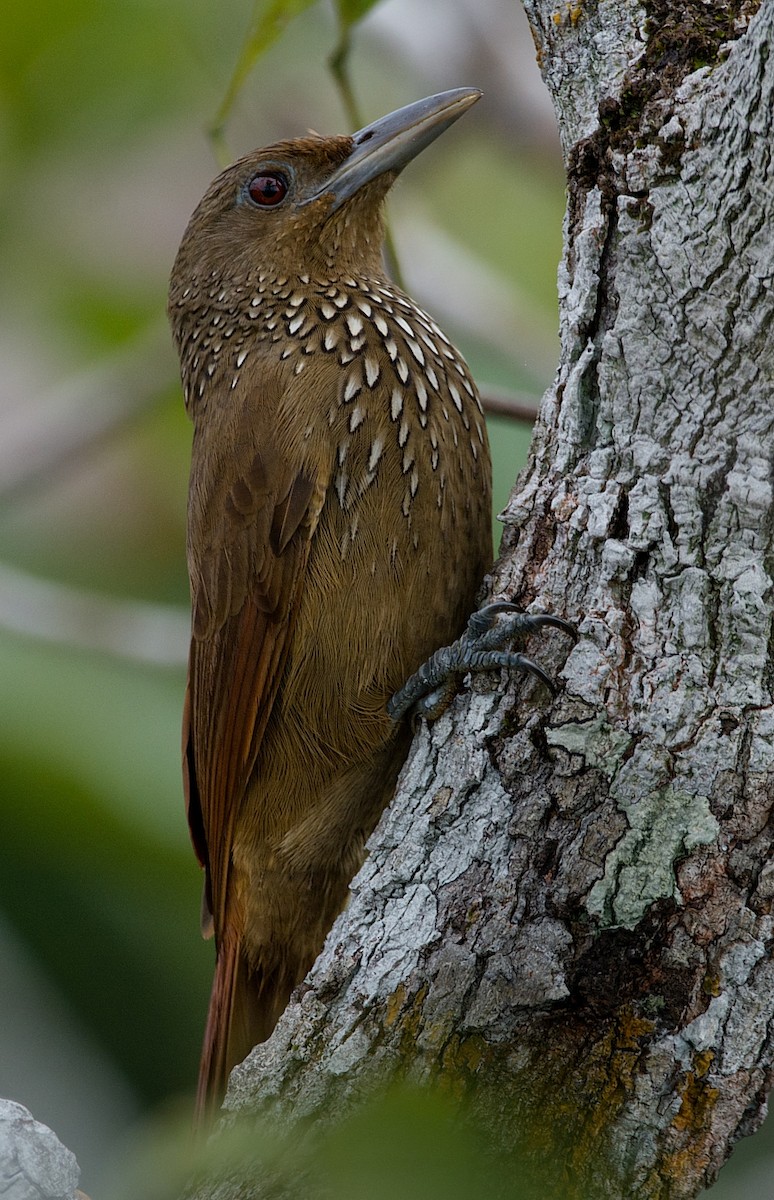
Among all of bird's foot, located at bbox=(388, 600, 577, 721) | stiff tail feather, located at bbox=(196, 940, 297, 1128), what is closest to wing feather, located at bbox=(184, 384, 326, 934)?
stiff tail feather, located at bbox=(196, 940, 297, 1128)

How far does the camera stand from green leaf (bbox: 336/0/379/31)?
2879 mm

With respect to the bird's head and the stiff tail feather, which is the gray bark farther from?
the bird's head

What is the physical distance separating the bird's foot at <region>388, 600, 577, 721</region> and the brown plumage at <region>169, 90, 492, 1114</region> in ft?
0.36

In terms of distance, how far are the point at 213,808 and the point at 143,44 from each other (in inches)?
78.6

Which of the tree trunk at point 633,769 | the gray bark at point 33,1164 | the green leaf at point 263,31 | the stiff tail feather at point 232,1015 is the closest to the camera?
the gray bark at point 33,1164

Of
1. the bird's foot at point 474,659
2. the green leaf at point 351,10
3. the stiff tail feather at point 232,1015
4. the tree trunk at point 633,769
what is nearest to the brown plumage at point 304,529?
the stiff tail feather at point 232,1015

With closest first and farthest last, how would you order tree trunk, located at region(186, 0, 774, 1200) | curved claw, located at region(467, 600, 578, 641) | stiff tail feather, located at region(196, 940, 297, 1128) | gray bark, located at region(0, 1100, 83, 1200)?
gray bark, located at region(0, 1100, 83, 1200) → tree trunk, located at region(186, 0, 774, 1200) → curved claw, located at region(467, 600, 578, 641) → stiff tail feather, located at region(196, 940, 297, 1128)

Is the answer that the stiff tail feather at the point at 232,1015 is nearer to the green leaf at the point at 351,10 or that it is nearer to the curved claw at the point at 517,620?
the curved claw at the point at 517,620

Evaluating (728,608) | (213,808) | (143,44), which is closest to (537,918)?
(728,608)

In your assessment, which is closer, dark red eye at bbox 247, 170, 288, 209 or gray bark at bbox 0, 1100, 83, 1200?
gray bark at bbox 0, 1100, 83, 1200

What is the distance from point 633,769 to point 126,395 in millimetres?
2571

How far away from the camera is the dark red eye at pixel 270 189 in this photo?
3016mm

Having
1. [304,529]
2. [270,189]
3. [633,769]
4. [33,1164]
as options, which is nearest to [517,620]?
[633,769]

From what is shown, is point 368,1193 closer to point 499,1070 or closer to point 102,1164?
point 499,1070
